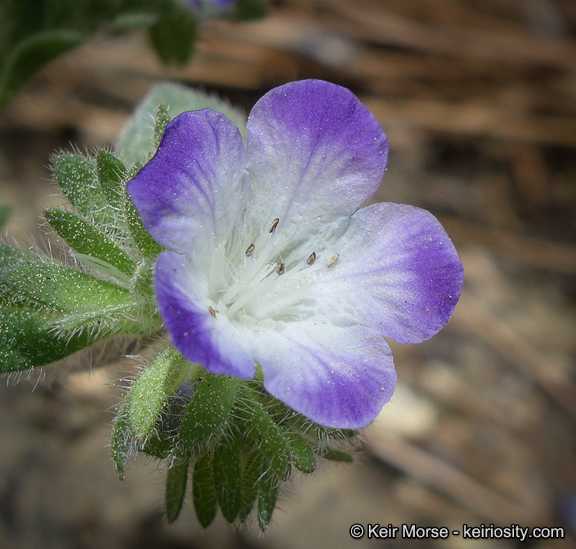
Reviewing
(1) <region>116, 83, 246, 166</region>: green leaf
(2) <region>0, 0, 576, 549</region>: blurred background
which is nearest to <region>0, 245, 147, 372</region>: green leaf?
(1) <region>116, 83, 246, 166</region>: green leaf

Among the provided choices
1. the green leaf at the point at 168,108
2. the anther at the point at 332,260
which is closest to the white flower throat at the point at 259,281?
the anther at the point at 332,260

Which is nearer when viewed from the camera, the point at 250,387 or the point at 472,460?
the point at 250,387

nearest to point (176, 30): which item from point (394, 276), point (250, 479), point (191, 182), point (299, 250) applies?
point (299, 250)

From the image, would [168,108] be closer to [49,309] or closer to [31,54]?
[31,54]

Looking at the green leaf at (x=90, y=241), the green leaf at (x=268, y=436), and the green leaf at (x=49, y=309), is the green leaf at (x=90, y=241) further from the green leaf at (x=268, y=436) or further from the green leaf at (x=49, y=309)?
the green leaf at (x=268, y=436)

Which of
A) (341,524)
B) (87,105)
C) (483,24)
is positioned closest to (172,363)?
(341,524)

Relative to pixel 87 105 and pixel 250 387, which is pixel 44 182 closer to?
pixel 87 105
